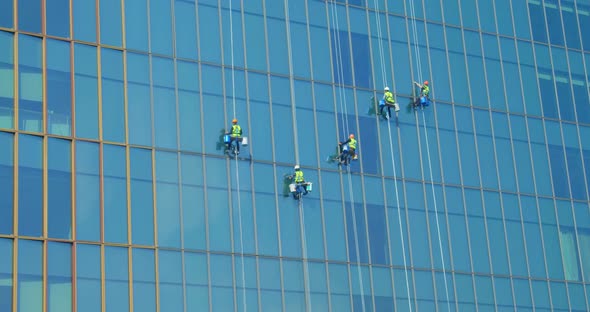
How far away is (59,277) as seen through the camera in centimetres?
4912

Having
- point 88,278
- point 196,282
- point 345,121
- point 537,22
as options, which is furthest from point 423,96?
point 88,278

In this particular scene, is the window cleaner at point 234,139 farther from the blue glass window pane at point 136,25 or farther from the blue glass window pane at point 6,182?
the blue glass window pane at point 6,182

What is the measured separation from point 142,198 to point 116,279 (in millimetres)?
3488

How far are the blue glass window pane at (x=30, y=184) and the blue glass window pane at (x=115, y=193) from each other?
2570 mm

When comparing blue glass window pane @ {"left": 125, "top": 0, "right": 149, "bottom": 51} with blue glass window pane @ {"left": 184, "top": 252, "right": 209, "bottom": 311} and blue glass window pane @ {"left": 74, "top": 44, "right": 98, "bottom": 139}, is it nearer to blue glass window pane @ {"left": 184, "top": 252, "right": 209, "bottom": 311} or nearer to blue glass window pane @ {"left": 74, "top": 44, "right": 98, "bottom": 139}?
blue glass window pane @ {"left": 74, "top": 44, "right": 98, "bottom": 139}

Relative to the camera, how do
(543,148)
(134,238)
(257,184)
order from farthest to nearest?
(543,148) → (257,184) → (134,238)

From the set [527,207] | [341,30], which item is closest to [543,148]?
[527,207]

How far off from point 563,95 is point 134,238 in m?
25.0

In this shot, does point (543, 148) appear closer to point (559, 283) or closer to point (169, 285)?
point (559, 283)

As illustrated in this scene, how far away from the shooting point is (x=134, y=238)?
51281mm

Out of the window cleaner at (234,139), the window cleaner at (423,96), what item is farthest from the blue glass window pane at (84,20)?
the window cleaner at (423,96)

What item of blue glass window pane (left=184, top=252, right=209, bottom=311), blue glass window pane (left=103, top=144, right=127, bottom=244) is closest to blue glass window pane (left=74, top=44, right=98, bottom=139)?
blue glass window pane (left=103, top=144, right=127, bottom=244)

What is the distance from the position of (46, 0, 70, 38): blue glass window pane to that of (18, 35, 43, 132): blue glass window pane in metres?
0.74

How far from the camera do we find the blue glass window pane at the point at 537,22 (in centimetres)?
6681
